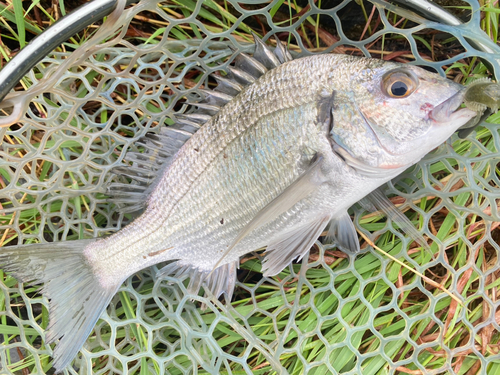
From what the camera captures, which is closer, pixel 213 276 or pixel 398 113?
pixel 398 113

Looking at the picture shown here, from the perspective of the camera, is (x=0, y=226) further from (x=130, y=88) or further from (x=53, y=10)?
(x=53, y=10)

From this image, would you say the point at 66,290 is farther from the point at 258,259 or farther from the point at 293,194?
the point at 293,194

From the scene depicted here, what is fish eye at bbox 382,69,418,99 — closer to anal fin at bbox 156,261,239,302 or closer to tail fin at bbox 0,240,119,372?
anal fin at bbox 156,261,239,302

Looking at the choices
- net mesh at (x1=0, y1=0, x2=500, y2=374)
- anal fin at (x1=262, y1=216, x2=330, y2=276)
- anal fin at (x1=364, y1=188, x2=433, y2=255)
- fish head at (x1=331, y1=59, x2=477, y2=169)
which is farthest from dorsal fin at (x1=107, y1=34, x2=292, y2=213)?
anal fin at (x1=364, y1=188, x2=433, y2=255)

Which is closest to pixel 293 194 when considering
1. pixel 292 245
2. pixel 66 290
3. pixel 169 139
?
pixel 292 245

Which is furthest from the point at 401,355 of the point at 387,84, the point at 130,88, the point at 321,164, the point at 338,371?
the point at 130,88

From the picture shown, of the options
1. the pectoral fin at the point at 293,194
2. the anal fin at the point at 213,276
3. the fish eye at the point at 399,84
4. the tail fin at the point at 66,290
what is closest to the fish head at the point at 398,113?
the fish eye at the point at 399,84
